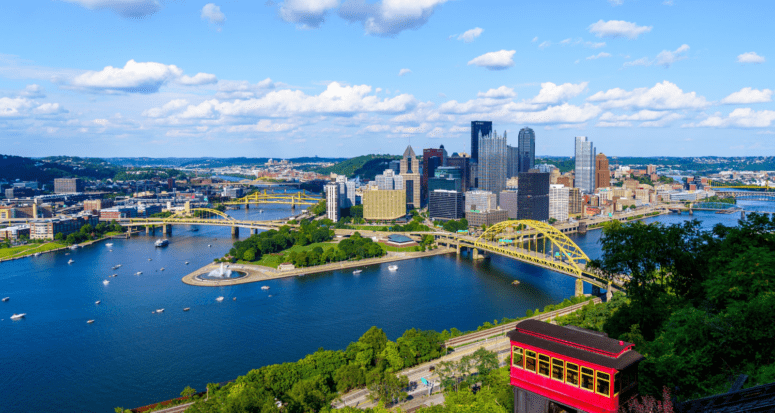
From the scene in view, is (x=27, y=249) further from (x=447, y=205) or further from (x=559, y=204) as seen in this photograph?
(x=559, y=204)

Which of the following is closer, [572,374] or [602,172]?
[572,374]

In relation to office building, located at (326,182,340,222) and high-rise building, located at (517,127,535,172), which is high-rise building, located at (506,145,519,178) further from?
office building, located at (326,182,340,222)

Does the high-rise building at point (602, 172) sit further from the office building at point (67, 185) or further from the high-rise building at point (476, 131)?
the office building at point (67, 185)

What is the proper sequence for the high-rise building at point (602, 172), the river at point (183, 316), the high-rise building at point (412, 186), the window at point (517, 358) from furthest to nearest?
1. the high-rise building at point (602, 172)
2. the high-rise building at point (412, 186)
3. the river at point (183, 316)
4. the window at point (517, 358)

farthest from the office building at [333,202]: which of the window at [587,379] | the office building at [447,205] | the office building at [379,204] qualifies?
the window at [587,379]

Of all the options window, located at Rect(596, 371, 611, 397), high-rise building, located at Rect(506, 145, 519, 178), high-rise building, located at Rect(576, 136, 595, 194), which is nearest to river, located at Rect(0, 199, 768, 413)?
window, located at Rect(596, 371, 611, 397)

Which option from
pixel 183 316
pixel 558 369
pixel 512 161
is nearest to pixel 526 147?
pixel 512 161
